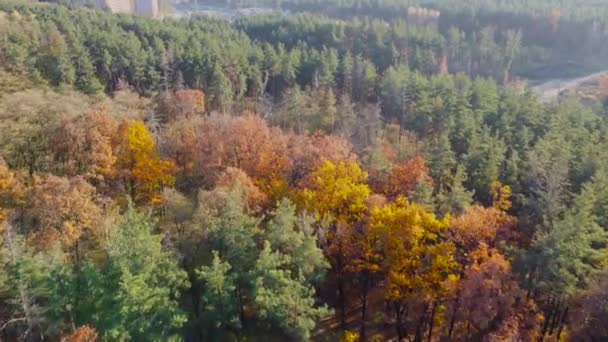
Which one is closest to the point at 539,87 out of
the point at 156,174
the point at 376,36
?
the point at 376,36

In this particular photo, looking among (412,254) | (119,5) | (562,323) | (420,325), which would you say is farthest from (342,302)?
(119,5)

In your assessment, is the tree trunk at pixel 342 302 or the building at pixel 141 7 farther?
the building at pixel 141 7

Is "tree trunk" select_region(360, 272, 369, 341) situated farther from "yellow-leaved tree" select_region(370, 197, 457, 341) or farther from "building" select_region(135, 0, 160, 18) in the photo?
"building" select_region(135, 0, 160, 18)

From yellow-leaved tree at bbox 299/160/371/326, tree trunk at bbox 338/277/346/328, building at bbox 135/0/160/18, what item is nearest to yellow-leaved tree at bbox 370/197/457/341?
yellow-leaved tree at bbox 299/160/371/326

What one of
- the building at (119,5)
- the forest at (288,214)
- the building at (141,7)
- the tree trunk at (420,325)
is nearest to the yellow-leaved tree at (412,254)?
the forest at (288,214)

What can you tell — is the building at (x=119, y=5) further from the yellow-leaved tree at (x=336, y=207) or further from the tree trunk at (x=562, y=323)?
the tree trunk at (x=562, y=323)

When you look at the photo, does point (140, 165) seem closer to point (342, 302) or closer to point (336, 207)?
point (336, 207)
